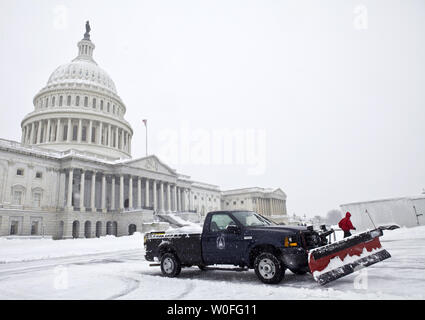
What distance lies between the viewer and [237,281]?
7793mm

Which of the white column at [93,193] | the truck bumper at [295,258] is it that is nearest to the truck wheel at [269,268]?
the truck bumper at [295,258]

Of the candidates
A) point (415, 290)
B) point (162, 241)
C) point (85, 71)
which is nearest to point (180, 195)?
point (85, 71)

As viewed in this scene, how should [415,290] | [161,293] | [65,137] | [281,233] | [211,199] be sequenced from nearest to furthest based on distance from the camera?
[415,290]
[161,293]
[281,233]
[65,137]
[211,199]

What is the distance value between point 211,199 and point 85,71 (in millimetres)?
49089

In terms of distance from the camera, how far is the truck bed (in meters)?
8.69

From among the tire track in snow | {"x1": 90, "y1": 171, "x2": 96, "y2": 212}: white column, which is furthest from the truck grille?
{"x1": 90, "y1": 171, "x2": 96, "y2": 212}: white column

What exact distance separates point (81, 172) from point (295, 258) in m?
48.6

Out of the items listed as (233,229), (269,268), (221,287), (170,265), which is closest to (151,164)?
(170,265)

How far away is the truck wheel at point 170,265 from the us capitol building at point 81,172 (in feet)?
122

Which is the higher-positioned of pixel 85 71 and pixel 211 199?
pixel 85 71

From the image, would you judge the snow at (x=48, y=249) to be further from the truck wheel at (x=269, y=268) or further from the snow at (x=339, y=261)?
the snow at (x=339, y=261)

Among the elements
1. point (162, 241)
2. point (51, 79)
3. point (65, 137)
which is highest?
point (51, 79)

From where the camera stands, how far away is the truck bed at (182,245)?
869 cm

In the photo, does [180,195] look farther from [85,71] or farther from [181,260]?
[181,260]
